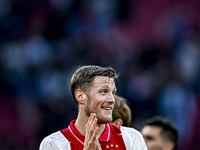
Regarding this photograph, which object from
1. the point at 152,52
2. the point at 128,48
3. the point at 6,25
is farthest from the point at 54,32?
the point at 152,52

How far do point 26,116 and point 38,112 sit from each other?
0.32 metres

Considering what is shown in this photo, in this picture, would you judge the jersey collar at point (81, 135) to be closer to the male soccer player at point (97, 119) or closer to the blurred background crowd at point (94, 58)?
the male soccer player at point (97, 119)

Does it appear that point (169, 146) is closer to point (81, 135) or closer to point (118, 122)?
point (118, 122)

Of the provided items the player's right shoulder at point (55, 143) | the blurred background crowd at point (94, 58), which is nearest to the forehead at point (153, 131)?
the player's right shoulder at point (55, 143)

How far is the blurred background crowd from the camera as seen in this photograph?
8.92 m

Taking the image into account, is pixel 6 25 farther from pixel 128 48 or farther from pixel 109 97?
pixel 109 97

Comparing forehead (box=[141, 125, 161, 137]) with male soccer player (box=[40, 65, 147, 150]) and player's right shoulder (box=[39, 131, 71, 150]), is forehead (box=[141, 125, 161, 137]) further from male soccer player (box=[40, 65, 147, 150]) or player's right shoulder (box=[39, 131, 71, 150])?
player's right shoulder (box=[39, 131, 71, 150])

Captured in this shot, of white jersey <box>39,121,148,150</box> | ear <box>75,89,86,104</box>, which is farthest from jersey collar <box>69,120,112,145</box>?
ear <box>75,89,86,104</box>

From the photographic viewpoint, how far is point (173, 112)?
9.06 metres

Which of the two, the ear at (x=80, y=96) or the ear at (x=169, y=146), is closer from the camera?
the ear at (x=80, y=96)

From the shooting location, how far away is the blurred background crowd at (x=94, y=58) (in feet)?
29.3

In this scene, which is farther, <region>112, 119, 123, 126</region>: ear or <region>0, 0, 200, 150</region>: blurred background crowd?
<region>0, 0, 200, 150</region>: blurred background crowd

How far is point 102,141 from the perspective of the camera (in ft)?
10.0

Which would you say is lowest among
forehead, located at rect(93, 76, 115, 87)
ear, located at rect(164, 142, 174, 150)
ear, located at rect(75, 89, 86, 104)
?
ear, located at rect(164, 142, 174, 150)
